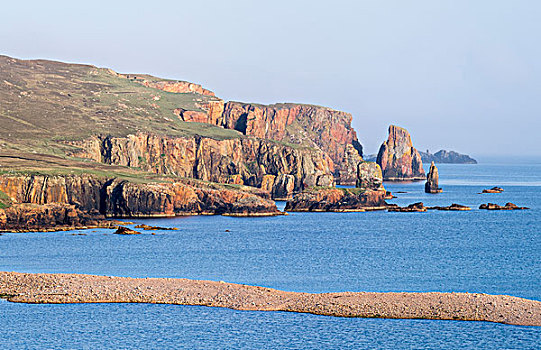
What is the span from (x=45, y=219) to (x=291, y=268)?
59633mm

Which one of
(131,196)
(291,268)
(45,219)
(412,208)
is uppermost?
(131,196)

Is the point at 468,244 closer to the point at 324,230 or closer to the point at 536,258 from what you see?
the point at 536,258

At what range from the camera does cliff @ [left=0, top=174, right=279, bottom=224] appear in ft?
495

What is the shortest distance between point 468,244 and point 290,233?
1229 inches

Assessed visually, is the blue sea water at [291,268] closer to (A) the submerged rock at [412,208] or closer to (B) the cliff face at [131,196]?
(A) the submerged rock at [412,208]

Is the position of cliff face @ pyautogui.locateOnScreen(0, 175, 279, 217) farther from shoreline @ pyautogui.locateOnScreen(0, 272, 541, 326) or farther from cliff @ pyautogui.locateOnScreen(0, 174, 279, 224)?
shoreline @ pyautogui.locateOnScreen(0, 272, 541, 326)

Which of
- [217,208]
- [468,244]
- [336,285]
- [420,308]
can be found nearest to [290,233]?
[468,244]

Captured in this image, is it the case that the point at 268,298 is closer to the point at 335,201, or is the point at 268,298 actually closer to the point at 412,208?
the point at 412,208

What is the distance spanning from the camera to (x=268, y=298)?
62.0 m

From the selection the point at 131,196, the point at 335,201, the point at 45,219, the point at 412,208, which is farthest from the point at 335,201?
the point at 45,219

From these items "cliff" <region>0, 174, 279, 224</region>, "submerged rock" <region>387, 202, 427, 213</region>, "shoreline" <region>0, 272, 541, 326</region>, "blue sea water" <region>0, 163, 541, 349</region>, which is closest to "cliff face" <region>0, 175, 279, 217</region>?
"cliff" <region>0, 174, 279, 224</region>

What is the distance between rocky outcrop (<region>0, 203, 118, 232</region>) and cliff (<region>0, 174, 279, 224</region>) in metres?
5.47

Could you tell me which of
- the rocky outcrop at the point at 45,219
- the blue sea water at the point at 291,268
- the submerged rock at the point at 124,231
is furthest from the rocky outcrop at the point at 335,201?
the submerged rock at the point at 124,231

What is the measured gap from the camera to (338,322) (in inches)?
2160
